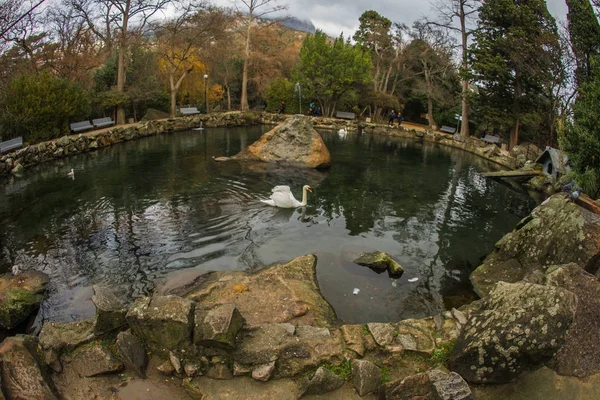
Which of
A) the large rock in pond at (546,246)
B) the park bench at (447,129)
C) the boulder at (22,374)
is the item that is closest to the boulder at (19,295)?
the boulder at (22,374)

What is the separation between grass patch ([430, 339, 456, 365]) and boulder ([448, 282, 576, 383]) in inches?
12.1

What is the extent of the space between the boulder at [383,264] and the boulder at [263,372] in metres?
5.42

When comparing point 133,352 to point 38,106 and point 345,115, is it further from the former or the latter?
point 345,115

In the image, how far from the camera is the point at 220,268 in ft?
35.8

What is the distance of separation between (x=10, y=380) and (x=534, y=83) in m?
32.1

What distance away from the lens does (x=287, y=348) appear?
6.52m

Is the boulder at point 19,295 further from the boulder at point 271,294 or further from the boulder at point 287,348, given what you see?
the boulder at point 287,348

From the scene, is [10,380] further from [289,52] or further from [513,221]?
[289,52]

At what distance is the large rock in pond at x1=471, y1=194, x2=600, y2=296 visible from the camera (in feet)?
30.0

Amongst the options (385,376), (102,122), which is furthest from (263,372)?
(102,122)

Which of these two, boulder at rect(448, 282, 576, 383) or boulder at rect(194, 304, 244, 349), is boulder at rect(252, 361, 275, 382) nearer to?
boulder at rect(194, 304, 244, 349)

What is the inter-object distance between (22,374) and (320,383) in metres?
4.01

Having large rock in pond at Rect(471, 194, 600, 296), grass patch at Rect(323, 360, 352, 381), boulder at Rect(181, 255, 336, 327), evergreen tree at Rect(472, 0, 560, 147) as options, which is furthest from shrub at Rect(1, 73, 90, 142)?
evergreen tree at Rect(472, 0, 560, 147)

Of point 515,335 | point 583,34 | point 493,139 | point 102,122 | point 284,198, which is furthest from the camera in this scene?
point 493,139
